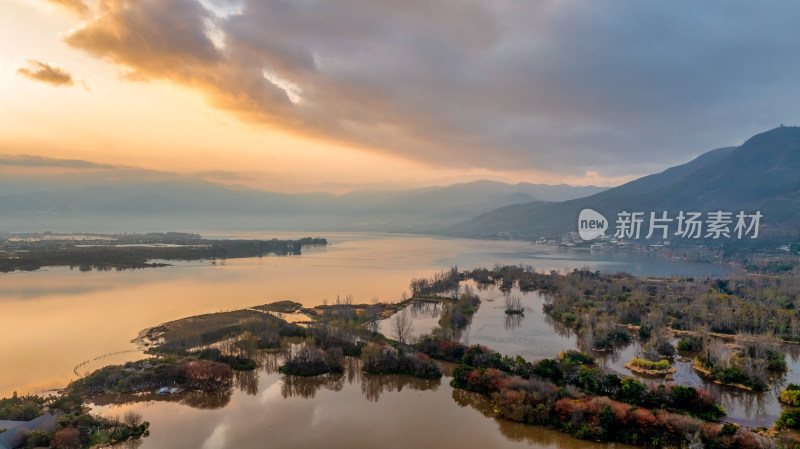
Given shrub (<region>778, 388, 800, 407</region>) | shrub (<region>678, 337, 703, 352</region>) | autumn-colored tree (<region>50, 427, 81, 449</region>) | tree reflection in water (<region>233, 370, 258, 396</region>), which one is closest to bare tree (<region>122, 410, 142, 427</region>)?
autumn-colored tree (<region>50, 427, 81, 449</region>)

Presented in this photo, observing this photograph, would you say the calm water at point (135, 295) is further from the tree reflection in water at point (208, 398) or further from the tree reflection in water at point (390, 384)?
the tree reflection in water at point (390, 384)

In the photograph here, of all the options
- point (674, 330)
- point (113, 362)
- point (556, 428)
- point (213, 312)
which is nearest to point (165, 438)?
point (113, 362)

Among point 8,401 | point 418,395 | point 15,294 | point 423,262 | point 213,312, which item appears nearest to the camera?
point 8,401

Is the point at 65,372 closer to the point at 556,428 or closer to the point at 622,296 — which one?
the point at 556,428

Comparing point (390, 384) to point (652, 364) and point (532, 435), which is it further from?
point (652, 364)

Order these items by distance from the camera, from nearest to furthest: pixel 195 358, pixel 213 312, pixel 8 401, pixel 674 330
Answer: pixel 8 401 → pixel 195 358 → pixel 674 330 → pixel 213 312

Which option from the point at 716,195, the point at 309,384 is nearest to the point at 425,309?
the point at 309,384

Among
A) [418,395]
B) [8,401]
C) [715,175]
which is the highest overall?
[715,175]

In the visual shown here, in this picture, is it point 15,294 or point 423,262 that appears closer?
point 15,294

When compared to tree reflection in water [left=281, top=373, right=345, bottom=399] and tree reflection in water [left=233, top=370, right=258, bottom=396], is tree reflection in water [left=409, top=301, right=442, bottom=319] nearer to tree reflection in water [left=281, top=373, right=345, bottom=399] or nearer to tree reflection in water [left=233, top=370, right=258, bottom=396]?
tree reflection in water [left=281, top=373, right=345, bottom=399]
